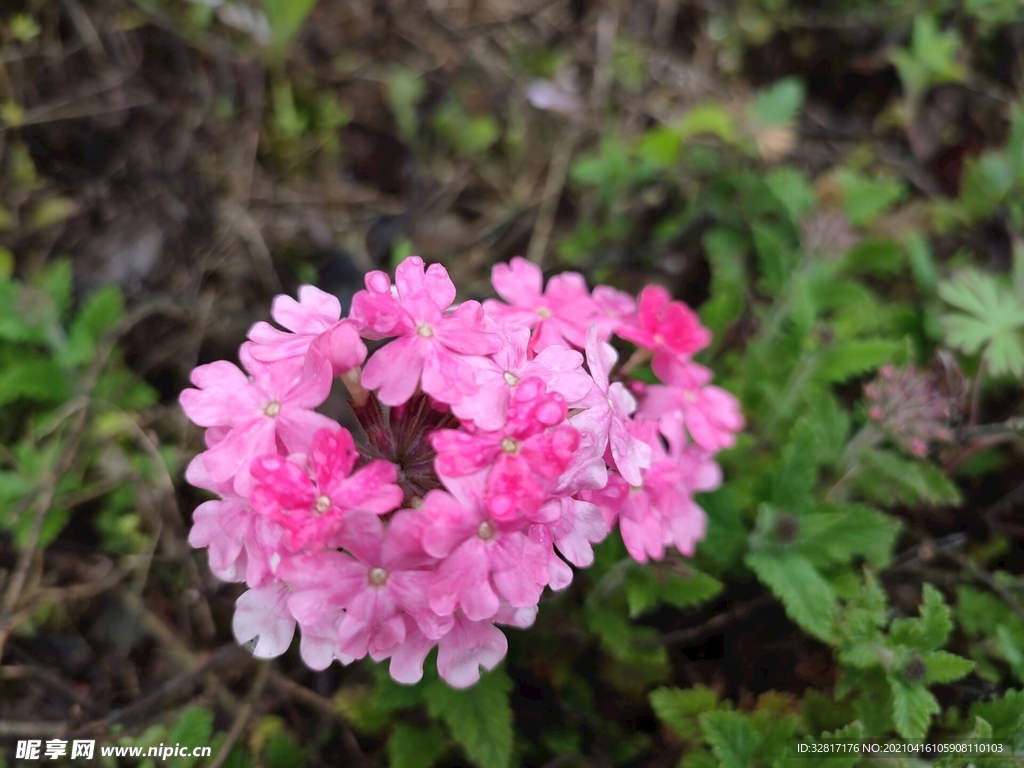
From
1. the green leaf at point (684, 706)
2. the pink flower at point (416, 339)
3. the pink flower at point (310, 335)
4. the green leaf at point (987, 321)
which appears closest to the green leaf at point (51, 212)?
the pink flower at point (310, 335)

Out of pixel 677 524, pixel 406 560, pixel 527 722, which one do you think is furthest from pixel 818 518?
pixel 406 560

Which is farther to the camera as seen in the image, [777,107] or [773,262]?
[777,107]

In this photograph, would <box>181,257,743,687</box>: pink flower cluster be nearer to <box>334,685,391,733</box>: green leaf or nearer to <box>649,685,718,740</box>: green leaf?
<box>649,685,718,740</box>: green leaf

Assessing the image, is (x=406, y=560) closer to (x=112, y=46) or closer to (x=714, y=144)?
(x=714, y=144)

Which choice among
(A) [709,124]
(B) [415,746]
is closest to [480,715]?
(B) [415,746]

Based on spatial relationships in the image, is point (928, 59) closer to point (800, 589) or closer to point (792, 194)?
point (792, 194)
